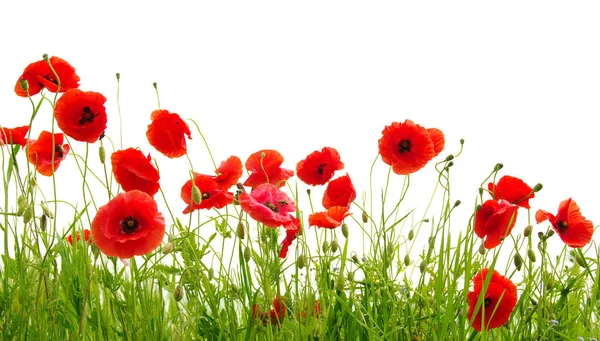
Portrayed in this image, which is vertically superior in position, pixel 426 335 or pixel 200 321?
pixel 200 321

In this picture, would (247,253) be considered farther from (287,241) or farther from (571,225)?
(571,225)

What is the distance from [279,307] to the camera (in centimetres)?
245

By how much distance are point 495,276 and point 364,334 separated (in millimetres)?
533

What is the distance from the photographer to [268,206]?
2098mm

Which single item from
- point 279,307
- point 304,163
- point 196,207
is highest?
point 304,163

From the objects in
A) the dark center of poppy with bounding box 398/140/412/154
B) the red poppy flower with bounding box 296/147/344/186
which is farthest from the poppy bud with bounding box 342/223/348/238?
the dark center of poppy with bounding box 398/140/412/154

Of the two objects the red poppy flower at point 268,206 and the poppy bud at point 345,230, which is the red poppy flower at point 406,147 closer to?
the poppy bud at point 345,230

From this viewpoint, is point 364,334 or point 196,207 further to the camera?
point 364,334

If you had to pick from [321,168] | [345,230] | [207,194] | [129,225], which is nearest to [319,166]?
[321,168]

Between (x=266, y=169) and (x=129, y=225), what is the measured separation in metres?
0.61

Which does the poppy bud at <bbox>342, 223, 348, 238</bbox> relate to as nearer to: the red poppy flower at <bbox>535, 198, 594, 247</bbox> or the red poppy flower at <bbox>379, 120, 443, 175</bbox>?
the red poppy flower at <bbox>379, 120, 443, 175</bbox>

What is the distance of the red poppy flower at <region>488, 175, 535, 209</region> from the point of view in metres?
2.29

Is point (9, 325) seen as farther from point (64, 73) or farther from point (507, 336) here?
point (507, 336)

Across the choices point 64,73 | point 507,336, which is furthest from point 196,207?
point 507,336
